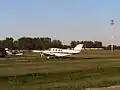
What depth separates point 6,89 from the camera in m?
22.3

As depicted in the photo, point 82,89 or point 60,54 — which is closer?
point 82,89

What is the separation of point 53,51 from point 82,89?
81906mm

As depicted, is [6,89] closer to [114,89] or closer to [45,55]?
[114,89]

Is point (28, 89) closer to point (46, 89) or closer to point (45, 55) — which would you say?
point (46, 89)

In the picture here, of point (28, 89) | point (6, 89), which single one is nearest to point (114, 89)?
point (28, 89)

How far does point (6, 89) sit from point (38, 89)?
7.22 ft

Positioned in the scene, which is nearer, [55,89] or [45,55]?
[55,89]

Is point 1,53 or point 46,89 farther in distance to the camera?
point 1,53

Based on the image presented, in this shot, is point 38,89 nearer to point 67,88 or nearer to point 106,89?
point 67,88

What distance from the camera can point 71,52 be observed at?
104 metres

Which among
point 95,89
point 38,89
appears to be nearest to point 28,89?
point 38,89

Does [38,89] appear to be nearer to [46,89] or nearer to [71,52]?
[46,89]

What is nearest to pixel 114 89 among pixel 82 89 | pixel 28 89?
pixel 82 89

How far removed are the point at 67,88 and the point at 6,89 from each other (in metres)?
4.05
